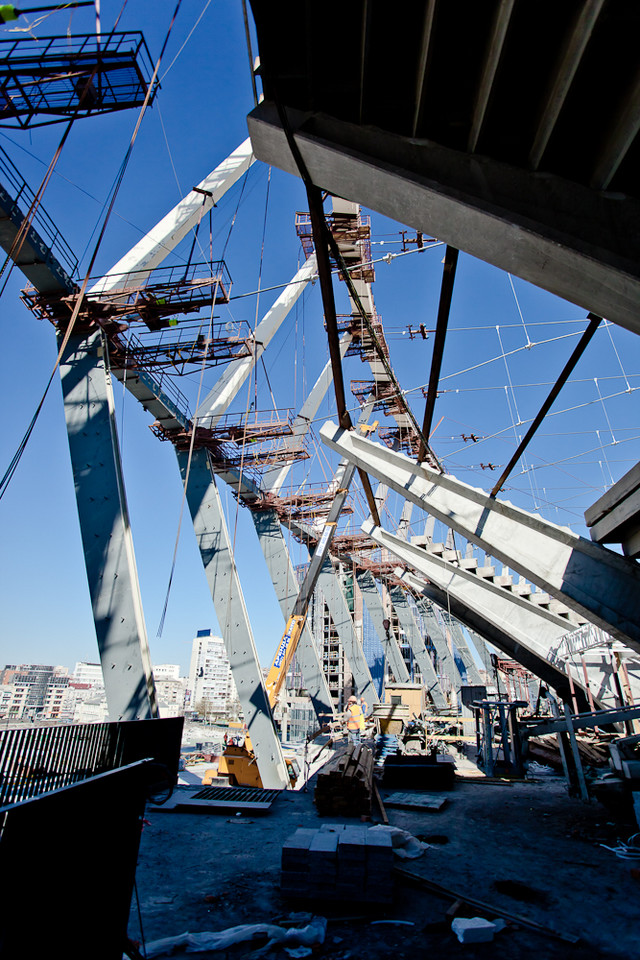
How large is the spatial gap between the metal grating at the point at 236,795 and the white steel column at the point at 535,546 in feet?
21.3

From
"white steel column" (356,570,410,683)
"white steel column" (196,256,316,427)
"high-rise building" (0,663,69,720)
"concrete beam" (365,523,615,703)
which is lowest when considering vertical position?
"high-rise building" (0,663,69,720)

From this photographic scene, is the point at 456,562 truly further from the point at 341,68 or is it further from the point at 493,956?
the point at 341,68

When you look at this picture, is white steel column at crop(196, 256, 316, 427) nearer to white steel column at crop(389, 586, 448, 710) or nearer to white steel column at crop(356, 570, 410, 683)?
white steel column at crop(356, 570, 410, 683)

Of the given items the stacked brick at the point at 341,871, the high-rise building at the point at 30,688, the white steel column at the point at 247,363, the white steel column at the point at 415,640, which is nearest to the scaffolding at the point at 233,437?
the white steel column at the point at 247,363

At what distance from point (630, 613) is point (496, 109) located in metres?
6.55

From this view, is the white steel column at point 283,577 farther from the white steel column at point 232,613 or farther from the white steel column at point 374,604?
the white steel column at point 374,604

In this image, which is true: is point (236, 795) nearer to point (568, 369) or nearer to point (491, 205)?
point (568, 369)

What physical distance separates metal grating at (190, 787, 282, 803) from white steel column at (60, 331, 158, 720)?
2027 mm

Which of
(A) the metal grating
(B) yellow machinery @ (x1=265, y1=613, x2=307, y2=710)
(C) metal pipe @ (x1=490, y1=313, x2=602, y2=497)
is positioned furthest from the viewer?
(B) yellow machinery @ (x1=265, y1=613, x2=307, y2=710)

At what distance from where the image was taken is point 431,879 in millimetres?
5359

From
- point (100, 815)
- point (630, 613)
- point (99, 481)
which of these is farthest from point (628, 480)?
point (99, 481)

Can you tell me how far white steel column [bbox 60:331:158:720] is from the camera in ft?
31.3

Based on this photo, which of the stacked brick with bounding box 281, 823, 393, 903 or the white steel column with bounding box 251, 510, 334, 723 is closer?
the stacked brick with bounding box 281, 823, 393, 903

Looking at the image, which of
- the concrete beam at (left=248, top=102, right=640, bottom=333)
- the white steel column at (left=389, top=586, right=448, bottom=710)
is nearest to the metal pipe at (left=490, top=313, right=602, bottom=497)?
the concrete beam at (left=248, top=102, right=640, bottom=333)
